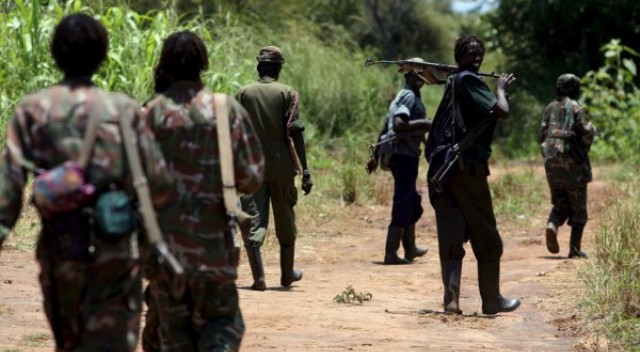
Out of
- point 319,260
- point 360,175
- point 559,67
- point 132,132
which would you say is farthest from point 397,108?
point 559,67

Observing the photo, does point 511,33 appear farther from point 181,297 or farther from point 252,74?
point 181,297

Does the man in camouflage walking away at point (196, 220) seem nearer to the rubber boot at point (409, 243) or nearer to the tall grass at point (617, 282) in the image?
the tall grass at point (617, 282)

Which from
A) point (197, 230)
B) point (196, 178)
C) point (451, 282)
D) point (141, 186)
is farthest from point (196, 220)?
point (451, 282)

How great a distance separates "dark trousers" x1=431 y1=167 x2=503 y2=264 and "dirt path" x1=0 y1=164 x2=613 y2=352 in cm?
46

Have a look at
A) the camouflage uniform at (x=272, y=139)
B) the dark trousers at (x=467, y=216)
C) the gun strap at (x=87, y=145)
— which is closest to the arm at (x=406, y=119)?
the camouflage uniform at (x=272, y=139)

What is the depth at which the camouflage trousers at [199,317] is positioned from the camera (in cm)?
532

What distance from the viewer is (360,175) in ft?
52.4

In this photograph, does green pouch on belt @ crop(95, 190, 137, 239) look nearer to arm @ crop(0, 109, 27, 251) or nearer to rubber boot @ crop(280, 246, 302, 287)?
arm @ crop(0, 109, 27, 251)

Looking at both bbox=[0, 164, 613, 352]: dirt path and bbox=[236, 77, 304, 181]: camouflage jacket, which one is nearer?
bbox=[0, 164, 613, 352]: dirt path

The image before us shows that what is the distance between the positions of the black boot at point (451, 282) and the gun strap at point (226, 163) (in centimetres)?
324

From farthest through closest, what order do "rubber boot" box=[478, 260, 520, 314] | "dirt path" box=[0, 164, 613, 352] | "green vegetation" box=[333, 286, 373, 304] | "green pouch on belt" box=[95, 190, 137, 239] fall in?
"green vegetation" box=[333, 286, 373, 304] → "rubber boot" box=[478, 260, 520, 314] → "dirt path" box=[0, 164, 613, 352] → "green pouch on belt" box=[95, 190, 137, 239]

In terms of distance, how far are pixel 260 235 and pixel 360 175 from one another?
6.76m

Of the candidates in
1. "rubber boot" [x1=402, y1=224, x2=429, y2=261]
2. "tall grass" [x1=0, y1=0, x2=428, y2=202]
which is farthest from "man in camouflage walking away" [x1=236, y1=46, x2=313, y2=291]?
"tall grass" [x1=0, y1=0, x2=428, y2=202]

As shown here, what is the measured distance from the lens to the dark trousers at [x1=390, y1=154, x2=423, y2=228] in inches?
438
